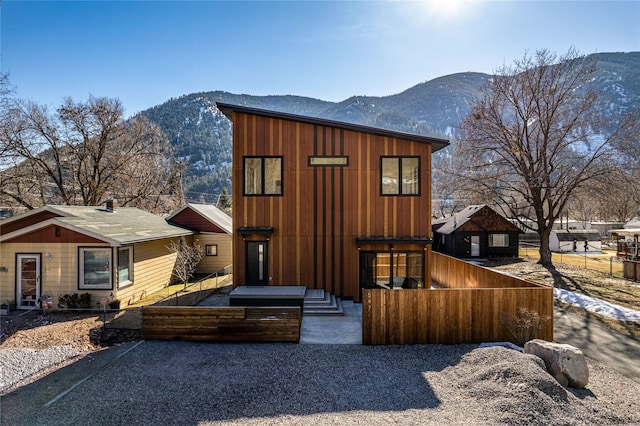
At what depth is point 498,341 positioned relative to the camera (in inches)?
318

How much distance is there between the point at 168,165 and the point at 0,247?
2160 cm

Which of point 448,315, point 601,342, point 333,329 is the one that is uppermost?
point 448,315

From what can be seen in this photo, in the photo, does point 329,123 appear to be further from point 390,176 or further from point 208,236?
point 208,236

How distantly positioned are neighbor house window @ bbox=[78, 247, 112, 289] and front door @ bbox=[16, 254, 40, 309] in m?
1.58

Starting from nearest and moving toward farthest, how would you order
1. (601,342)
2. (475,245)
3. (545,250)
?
(601,342) < (545,250) < (475,245)

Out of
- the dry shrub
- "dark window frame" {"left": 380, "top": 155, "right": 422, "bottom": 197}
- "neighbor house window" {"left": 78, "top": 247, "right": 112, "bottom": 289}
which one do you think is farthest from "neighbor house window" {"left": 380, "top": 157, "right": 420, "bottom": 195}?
"neighbor house window" {"left": 78, "top": 247, "right": 112, "bottom": 289}

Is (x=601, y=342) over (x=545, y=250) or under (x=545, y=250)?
under

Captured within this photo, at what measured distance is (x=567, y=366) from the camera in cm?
594

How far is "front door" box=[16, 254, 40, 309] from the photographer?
11.7 m

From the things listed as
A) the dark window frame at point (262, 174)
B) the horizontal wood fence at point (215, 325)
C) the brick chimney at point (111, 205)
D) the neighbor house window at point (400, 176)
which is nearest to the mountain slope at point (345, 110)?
the neighbor house window at point (400, 176)

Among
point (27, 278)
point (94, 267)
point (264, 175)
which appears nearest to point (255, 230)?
point (264, 175)

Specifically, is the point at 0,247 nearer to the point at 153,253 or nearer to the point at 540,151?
the point at 153,253

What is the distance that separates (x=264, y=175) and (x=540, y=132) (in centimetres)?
1844

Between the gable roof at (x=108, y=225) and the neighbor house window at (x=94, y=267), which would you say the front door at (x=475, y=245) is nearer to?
the gable roof at (x=108, y=225)
